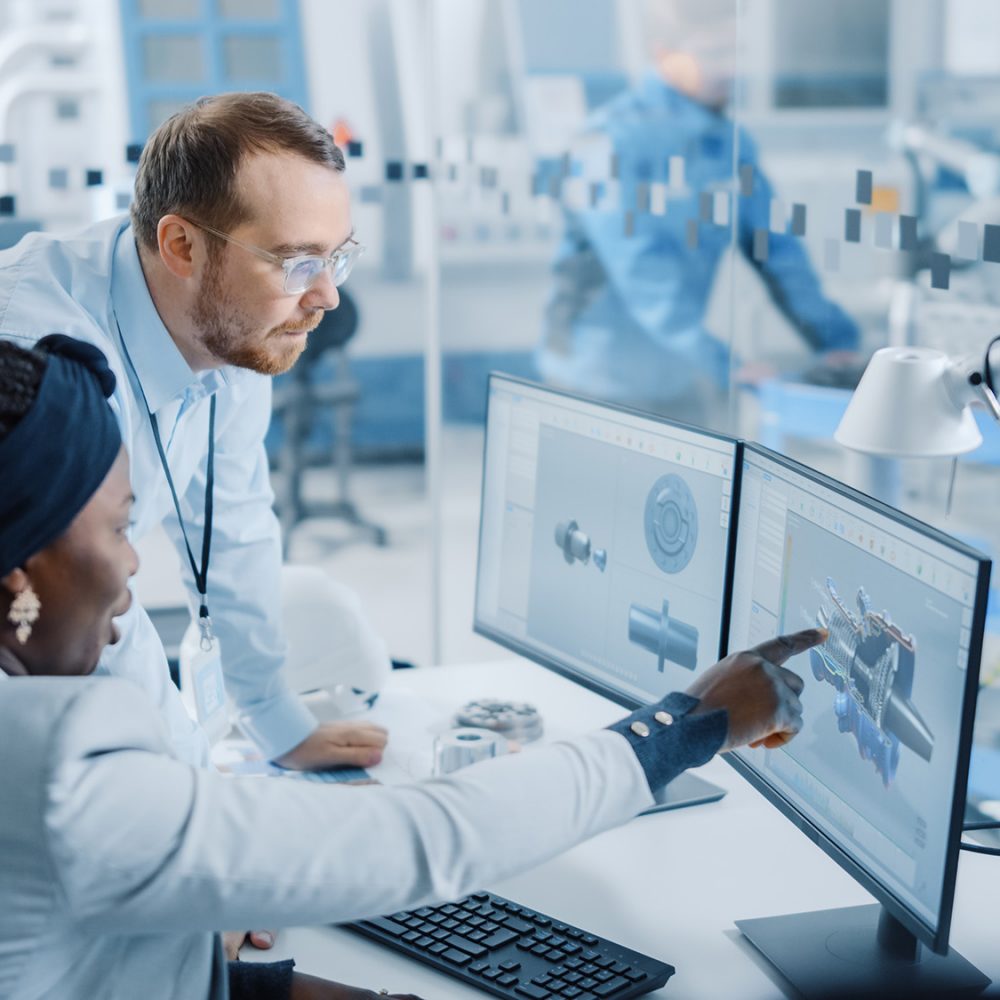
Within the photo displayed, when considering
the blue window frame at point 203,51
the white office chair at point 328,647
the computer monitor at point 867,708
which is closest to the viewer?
the computer monitor at point 867,708

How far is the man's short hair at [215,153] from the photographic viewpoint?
1550 millimetres

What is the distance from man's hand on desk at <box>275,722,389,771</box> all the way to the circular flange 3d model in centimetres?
46

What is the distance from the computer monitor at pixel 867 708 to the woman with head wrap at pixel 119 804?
0.80 feet

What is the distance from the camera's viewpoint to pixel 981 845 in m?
1.44

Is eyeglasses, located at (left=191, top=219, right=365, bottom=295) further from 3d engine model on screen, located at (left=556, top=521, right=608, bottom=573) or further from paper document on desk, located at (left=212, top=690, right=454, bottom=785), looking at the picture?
paper document on desk, located at (left=212, top=690, right=454, bottom=785)

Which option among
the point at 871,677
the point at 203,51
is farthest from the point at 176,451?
the point at 203,51

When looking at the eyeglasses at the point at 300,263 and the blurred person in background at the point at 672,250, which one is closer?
the eyeglasses at the point at 300,263

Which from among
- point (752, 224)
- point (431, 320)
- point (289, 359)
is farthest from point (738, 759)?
point (431, 320)

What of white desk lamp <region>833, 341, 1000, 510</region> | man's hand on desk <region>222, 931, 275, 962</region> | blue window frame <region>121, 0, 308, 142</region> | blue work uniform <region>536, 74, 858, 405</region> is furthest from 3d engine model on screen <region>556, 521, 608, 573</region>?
blue window frame <region>121, 0, 308, 142</region>

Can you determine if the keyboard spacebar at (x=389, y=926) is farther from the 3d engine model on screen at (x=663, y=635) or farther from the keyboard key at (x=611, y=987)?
the 3d engine model on screen at (x=663, y=635)

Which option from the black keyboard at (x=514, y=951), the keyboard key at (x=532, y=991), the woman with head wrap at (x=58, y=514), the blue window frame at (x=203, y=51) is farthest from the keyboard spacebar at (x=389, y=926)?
Result: the blue window frame at (x=203, y=51)

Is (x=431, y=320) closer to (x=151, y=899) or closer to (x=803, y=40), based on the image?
(x=151, y=899)

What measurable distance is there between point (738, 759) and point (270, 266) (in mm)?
747

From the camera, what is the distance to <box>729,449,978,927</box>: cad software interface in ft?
3.45
